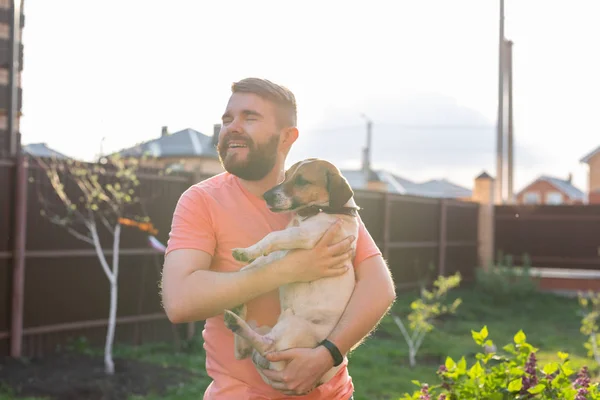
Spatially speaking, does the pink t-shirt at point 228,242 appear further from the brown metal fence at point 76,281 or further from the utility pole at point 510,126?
the utility pole at point 510,126

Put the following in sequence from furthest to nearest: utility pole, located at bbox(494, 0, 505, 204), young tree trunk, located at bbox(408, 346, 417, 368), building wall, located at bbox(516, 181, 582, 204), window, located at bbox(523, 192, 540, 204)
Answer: window, located at bbox(523, 192, 540, 204)
building wall, located at bbox(516, 181, 582, 204)
utility pole, located at bbox(494, 0, 505, 204)
young tree trunk, located at bbox(408, 346, 417, 368)

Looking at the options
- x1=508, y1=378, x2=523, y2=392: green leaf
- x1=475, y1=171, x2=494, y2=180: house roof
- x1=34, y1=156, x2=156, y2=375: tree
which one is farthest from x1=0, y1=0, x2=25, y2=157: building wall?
x1=508, y1=378, x2=523, y2=392: green leaf

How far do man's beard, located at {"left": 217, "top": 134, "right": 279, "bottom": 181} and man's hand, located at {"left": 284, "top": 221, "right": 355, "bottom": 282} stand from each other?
26 cm

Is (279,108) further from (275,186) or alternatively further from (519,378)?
(519,378)

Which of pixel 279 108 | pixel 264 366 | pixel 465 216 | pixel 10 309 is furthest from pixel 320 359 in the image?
pixel 465 216

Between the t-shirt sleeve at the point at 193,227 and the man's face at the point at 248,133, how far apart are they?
201mm

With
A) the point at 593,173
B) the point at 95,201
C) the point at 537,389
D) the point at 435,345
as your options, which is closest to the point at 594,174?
the point at 593,173

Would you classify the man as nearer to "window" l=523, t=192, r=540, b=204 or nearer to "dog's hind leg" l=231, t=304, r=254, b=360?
"dog's hind leg" l=231, t=304, r=254, b=360

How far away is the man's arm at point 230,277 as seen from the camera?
6.25ft

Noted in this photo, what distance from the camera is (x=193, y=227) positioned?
2121 mm

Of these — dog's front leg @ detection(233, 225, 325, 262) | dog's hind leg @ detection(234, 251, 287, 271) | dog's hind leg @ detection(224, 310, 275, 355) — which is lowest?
dog's hind leg @ detection(224, 310, 275, 355)

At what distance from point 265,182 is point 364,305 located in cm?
46

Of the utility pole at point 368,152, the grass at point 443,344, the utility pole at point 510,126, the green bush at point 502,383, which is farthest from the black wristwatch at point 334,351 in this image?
the utility pole at point 368,152

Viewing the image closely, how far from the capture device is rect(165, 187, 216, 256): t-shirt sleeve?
210 cm
